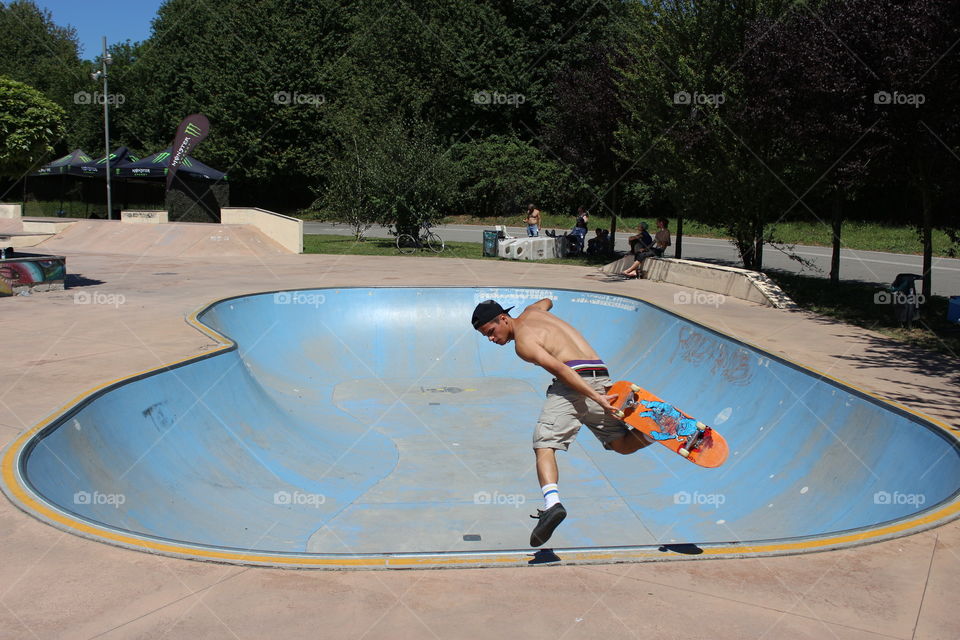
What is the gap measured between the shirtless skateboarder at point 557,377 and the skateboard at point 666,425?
0.11 metres

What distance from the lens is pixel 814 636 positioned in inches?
153

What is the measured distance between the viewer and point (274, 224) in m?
26.0

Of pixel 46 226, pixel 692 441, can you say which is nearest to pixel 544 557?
pixel 692 441

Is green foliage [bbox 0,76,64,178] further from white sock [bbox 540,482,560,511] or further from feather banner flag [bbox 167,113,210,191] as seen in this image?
white sock [bbox 540,482,560,511]

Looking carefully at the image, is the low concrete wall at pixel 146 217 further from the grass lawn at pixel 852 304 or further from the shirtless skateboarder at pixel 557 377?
the shirtless skateboarder at pixel 557 377

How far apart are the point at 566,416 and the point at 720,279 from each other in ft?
42.7

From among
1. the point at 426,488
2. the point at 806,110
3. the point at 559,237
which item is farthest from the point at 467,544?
the point at 559,237

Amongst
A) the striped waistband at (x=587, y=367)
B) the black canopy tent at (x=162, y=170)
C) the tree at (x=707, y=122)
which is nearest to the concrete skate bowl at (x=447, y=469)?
the striped waistband at (x=587, y=367)

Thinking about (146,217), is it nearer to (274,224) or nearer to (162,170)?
(162,170)

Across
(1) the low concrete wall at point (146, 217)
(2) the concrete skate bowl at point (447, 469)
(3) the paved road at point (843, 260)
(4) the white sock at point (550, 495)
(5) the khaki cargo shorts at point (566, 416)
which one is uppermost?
(1) the low concrete wall at point (146, 217)

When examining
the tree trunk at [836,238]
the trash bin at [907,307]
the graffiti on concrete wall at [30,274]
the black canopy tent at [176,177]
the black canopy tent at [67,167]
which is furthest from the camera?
the black canopy tent at [67,167]

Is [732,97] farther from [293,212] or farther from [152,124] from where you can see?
[152,124]

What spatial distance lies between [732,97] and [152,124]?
46.7m

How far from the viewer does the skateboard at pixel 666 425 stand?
17.7ft
